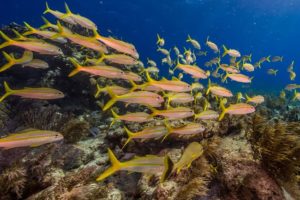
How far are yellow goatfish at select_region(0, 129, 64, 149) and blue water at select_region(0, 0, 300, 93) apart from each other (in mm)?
48598

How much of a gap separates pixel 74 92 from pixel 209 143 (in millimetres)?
8170

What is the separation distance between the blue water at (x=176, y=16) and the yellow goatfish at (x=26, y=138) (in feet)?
159

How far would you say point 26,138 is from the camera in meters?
4.30

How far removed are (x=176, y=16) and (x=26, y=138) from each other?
76100 mm

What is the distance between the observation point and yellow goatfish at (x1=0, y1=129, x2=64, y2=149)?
4.18 m

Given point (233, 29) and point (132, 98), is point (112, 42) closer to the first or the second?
point (132, 98)

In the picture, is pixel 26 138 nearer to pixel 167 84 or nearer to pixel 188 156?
pixel 188 156

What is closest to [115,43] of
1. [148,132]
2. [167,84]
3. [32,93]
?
[167,84]

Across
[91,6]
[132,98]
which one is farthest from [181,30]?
[132,98]

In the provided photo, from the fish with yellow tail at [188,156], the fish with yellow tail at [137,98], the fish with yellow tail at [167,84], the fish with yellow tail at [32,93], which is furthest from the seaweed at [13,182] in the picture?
the fish with yellow tail at [167,84]

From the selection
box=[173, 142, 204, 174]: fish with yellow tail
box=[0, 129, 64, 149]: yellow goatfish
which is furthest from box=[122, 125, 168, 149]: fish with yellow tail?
box=[0, 129, 64, 149]: yellow goatfish

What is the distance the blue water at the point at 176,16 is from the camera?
2517 inches

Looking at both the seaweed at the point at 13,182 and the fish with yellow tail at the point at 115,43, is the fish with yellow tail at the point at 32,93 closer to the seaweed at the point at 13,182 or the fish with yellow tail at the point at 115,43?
the seaweed at the point at 13,182

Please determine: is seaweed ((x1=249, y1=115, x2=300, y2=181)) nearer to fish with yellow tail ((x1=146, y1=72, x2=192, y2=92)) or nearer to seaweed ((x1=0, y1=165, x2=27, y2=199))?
fish with yellow tail ((x1=146, y1=72, x2=192, y2=92))
